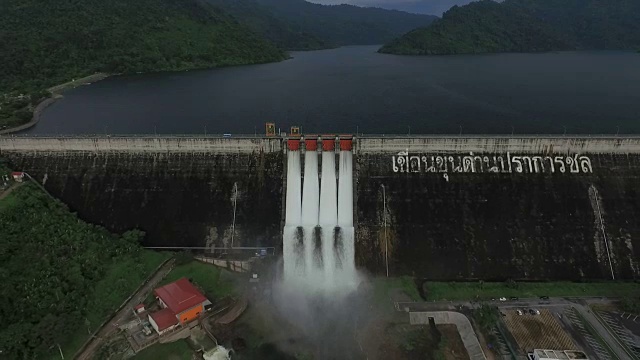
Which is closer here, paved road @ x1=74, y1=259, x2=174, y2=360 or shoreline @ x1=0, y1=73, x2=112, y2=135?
paved road @ x1=74, y1=259, x2=174, y2=360

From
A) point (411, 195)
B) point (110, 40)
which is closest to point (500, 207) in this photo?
point (411, 195)

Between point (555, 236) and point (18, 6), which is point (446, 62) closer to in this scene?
point (555, 236)

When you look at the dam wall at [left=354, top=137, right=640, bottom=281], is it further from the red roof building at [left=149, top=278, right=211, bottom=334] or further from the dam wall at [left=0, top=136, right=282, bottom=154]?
the red roof building at [left=149, top=278, right=211, bottom=334]

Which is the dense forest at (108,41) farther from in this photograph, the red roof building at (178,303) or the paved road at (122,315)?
the red roof building at (178,303)

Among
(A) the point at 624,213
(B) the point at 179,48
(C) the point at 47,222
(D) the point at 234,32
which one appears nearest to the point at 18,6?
(B) the point at 179,48

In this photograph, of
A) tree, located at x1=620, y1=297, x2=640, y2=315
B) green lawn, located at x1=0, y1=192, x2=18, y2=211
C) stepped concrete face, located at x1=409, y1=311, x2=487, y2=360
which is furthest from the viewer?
green lawn, located at x1=0, y1=192, x2=18, y2=211

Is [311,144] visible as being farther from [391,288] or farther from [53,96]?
[53,96]

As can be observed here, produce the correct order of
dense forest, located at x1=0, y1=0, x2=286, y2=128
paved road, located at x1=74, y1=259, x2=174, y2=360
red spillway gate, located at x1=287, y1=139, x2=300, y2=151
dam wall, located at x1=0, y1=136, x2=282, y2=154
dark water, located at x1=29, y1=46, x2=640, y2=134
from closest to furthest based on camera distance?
paved road, located at x1=74, y1=259, x2=174, y2=360
red spillway gate, located at x1=287, y1=139, x2=300, y2=151
dam wall, located at x1=0, y1=136, x2=282, y2=154
dark water, located at x1=29, y1=46, x2=640, y2=134
dense forest, located at x1=0, y1=0, x2=286, y2=128

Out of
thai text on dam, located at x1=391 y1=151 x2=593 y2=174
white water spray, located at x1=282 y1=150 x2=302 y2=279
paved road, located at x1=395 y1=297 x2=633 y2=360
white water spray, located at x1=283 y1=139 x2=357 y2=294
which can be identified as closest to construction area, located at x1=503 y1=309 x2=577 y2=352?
paved road, located at x1=395 y1=297 x2=633 y2=360
